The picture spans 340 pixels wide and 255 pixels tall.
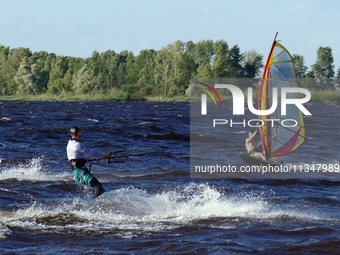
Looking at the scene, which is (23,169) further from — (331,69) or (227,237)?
(331,69)

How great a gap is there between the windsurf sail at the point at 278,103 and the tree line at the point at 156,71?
249ft

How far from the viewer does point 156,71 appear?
348 ft

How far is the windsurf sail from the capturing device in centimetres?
1602

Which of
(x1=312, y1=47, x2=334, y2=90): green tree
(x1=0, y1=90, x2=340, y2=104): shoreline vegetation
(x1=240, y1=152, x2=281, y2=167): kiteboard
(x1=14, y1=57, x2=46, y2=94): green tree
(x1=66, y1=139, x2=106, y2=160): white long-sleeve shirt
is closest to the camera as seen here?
(x1=66, y1=139, x2=106, y2=160): white long-sleeve shirt

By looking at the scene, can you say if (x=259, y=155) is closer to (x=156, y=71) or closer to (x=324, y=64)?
(x=156, y=71)

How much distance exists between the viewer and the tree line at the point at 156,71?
318 feet

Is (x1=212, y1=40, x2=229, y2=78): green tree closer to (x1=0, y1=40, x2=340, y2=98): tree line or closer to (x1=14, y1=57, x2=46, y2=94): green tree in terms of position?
(x1=0, y1=40, x2=340, y2=98): tree line

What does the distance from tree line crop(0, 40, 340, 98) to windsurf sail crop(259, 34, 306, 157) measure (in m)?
76.0

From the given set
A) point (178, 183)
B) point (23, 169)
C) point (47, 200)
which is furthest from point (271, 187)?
point (23, 169)

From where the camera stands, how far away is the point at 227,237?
358 inches

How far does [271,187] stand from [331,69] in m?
102

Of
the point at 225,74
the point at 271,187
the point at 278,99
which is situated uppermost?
the point at 225,74

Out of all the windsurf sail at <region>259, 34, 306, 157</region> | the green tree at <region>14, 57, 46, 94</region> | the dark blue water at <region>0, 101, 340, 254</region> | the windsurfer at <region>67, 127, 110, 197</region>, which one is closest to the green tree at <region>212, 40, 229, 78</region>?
the green tree at <region>14, 57, 46, 94</region>

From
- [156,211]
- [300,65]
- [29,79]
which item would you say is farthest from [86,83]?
[156,211]
